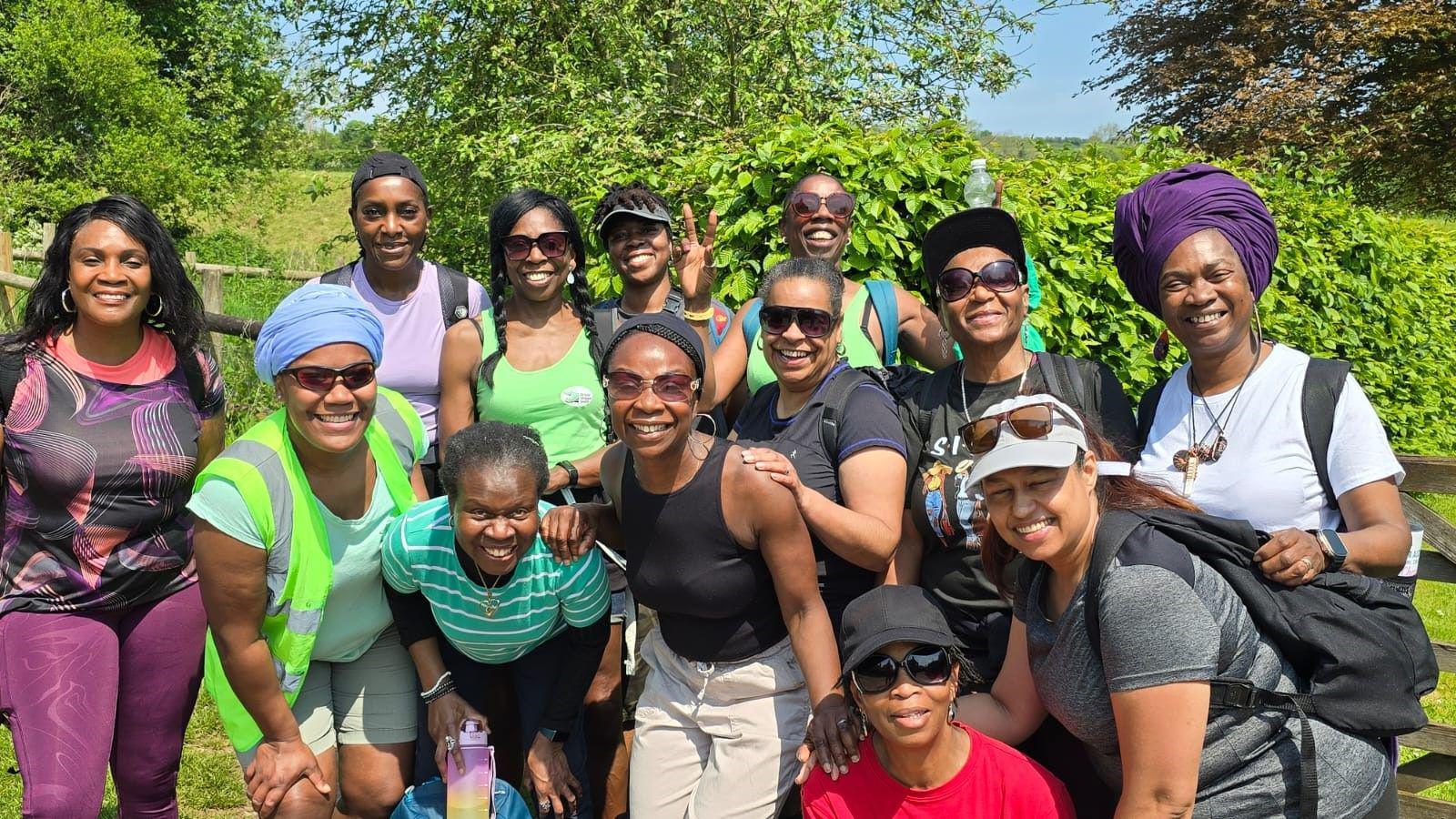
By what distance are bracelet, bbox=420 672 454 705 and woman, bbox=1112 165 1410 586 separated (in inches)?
88.4

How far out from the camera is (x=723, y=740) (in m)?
3.28

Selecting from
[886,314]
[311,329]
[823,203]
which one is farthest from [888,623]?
[823,203]

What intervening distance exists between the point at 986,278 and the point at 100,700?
3059mm

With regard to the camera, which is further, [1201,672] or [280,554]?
[280,554]

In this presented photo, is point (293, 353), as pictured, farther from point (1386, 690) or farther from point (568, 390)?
point (1386, 690)

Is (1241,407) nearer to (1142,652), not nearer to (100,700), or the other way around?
(1142,652)

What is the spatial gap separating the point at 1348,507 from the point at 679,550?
1.77 metres

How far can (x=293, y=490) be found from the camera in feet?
10.7

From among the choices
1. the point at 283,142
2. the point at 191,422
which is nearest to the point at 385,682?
the point at 191,422

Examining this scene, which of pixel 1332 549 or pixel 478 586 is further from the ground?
pixel 1332 549

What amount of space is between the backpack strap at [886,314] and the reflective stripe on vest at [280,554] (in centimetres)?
204

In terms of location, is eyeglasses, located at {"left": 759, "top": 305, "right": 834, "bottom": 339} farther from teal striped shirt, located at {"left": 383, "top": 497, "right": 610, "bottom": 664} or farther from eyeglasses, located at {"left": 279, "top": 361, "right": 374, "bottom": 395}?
eyeglasses, located at {"left": 279, "top": 361, "right": 374, "bottom": 395}

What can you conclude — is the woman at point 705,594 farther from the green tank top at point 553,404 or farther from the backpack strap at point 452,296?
the backpack strap at point 452,296

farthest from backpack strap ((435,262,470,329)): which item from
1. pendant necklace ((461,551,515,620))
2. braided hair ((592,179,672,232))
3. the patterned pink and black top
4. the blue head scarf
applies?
pendant necklace ((461,551,515,620))
